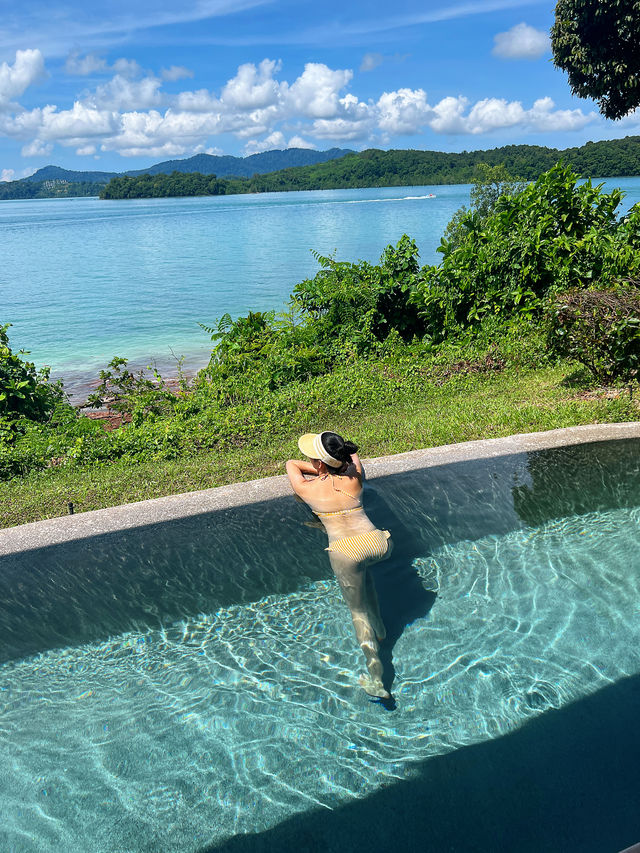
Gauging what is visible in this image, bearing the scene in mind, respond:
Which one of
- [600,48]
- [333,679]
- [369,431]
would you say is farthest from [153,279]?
[333,679]

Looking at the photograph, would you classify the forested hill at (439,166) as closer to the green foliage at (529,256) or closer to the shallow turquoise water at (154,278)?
the shallow turquoise water at (154,278)

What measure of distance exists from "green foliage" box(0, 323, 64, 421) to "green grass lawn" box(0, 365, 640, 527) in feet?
6.69

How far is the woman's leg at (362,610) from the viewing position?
3.70 metres

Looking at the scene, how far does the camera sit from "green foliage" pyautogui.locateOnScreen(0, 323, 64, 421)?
8.12 m

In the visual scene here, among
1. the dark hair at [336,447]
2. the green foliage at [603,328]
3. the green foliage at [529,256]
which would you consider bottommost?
the dark hair at [336,447]

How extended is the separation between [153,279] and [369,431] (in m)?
28.0

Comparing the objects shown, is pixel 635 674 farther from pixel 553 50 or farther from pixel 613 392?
pixel 553 50

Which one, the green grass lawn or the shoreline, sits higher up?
the green grass lawn

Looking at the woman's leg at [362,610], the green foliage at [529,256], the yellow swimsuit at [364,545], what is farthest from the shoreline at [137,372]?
the woman's leg at [362,610]

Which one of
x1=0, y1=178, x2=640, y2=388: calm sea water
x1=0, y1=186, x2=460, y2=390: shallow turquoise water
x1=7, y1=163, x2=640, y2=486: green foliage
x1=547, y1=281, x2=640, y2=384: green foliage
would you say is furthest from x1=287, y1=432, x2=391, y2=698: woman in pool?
x1=0, y1=186, x2=460, y2=390: shallow turquoise water

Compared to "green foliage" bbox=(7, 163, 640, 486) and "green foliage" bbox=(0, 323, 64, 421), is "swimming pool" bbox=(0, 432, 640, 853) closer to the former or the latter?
"green foliage" bbox=(7, 163, 640, 486)

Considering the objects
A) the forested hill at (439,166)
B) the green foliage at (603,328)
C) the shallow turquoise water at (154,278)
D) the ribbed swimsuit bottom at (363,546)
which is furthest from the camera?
the forested hill at (439,166)

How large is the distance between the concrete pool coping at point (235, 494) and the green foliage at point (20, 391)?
3714mm

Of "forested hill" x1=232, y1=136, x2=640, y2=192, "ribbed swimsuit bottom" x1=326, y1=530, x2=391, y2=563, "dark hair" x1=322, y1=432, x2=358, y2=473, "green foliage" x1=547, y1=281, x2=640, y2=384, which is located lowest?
"ribbed swimsuit bottom" x1=326, y1=530, x2=391, y2=563
